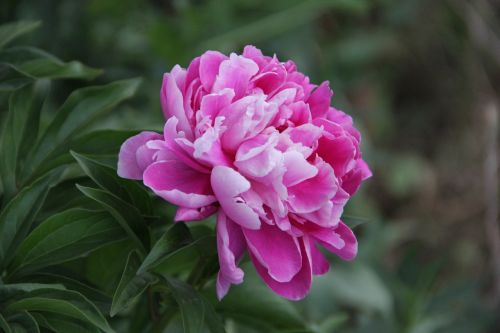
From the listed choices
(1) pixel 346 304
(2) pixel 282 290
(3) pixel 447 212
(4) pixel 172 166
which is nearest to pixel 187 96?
(4) pixel 172 166

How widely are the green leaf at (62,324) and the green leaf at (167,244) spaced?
8 cm

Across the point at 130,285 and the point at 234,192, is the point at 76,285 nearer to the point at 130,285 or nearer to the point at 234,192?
the point at 130,285

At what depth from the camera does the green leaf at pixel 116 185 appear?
26.5 inches

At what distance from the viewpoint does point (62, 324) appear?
659 mm

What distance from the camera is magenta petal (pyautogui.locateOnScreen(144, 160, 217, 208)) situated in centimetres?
61

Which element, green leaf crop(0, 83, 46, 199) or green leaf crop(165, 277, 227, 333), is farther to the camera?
green leaf crop(0, 83, 46, 199)

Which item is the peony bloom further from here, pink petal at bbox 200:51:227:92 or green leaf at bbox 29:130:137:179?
green leaf at bbox 29:130:137:179

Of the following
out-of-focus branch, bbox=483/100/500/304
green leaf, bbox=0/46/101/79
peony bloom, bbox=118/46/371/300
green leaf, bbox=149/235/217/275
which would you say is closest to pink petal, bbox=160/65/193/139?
peony bloom, bbox=118/46/371/300

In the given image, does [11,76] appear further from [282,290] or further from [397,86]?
[397,86]

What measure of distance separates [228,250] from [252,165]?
7 cm

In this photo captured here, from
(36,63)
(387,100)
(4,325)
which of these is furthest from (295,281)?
(387,100)

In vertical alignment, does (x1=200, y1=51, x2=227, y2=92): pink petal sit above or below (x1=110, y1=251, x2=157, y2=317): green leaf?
above

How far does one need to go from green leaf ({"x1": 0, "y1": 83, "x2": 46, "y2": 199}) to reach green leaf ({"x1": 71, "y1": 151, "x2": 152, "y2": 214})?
13cm

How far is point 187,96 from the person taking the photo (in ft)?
2.14
